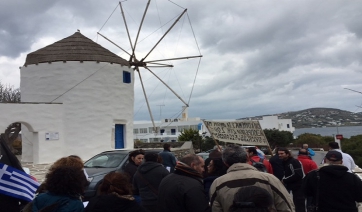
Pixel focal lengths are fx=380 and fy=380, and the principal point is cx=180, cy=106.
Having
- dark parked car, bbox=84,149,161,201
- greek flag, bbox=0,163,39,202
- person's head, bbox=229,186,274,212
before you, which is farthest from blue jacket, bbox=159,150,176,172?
person's head, bbox=229,186,274,212

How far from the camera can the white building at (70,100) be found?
18141 mm

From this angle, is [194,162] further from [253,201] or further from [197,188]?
[253,201]

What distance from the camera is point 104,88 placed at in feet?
64.8

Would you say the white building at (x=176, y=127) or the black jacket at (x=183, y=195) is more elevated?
the white building at (x=176, y=127)

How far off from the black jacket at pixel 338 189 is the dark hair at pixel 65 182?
3.07 meters

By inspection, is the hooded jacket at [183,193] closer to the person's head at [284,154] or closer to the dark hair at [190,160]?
the dark hair at [190,160]

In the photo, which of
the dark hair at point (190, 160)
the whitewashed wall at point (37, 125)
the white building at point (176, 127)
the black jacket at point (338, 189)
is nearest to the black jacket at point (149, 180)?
the dark hair at point (190, 160)

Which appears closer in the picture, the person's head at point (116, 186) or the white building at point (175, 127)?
the person's head at point (116, 186)

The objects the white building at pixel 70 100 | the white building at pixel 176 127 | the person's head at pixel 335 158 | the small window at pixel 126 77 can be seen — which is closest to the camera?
the person's head at pixel 335 158

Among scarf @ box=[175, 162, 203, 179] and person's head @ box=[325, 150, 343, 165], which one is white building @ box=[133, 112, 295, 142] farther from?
scarf @ box=[175, 162, 203, 179]

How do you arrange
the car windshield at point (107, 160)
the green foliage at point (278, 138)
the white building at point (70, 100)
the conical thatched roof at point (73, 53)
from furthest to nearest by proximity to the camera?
the green foliage at point (278, 138)
the conical thatched roof at point (73, 53)
the white building at point (70, 100)
the car windshield at point (107, 160)

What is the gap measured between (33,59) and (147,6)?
294 inches

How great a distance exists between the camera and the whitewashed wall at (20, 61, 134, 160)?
745 inches

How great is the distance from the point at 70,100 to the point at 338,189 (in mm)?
16172
